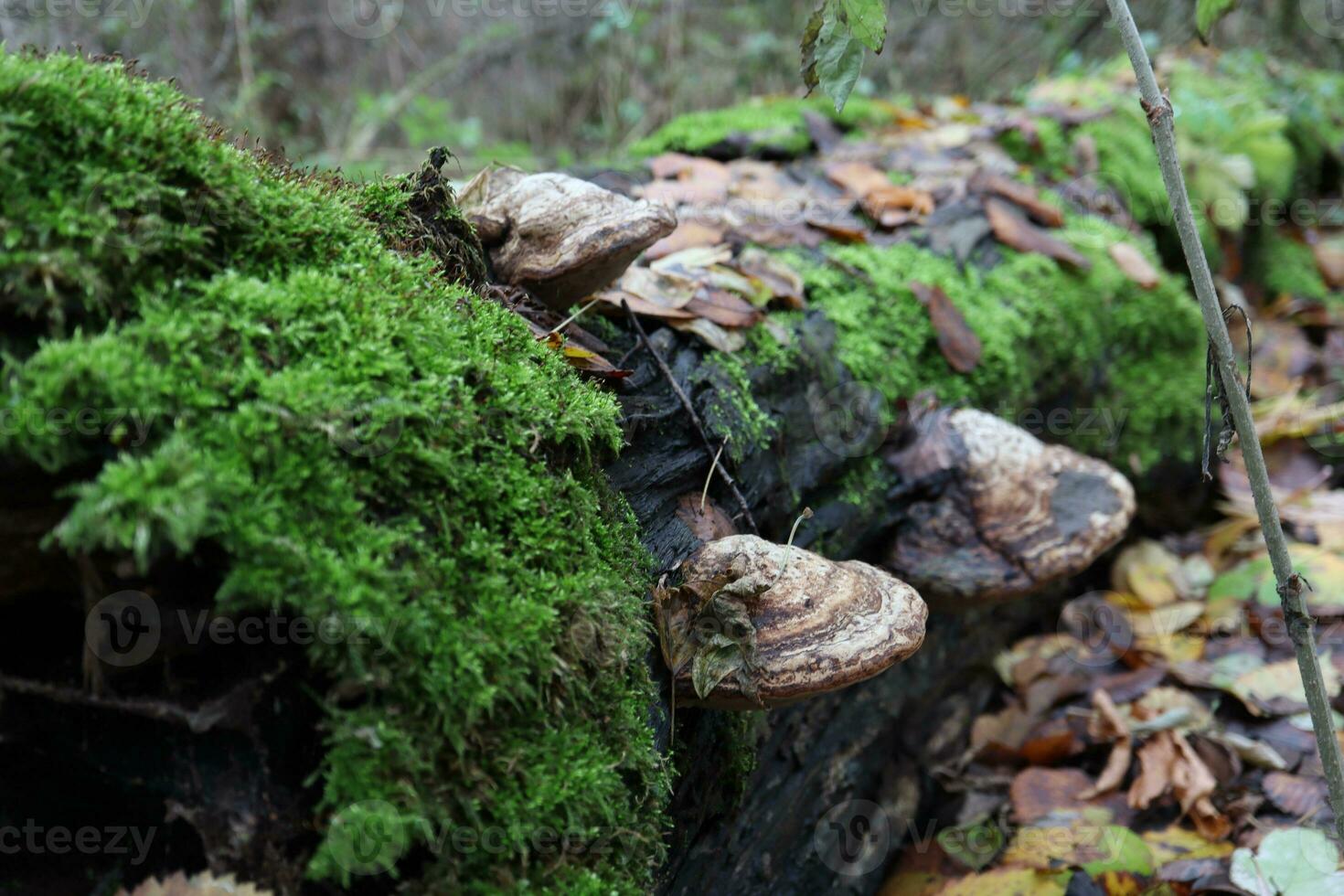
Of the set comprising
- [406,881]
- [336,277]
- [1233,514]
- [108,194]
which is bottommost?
[1233,514]

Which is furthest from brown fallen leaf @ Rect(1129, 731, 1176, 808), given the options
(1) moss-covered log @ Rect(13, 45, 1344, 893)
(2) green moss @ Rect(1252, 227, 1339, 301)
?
(2) green moss @ Rect(1252, 227, 1339, 301)

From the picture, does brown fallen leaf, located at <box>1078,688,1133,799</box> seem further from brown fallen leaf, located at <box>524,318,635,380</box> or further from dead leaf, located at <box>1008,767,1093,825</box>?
brown fallen leaf, located at <box>524,318,635,380</box>

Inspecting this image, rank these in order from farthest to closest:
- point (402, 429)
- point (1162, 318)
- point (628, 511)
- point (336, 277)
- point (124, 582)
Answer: point (1162, 318)
point (628, 511)
point (336, 277)
point (402, 429)
point (124, 582)

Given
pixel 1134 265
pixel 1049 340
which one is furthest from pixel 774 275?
pixel 1134 265

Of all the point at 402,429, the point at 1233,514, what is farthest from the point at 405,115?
the point at 402,429

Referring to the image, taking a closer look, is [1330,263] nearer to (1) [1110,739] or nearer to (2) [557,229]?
(1) [1110,739]

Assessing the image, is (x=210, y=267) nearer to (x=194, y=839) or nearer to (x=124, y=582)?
(x=124, y=582)
